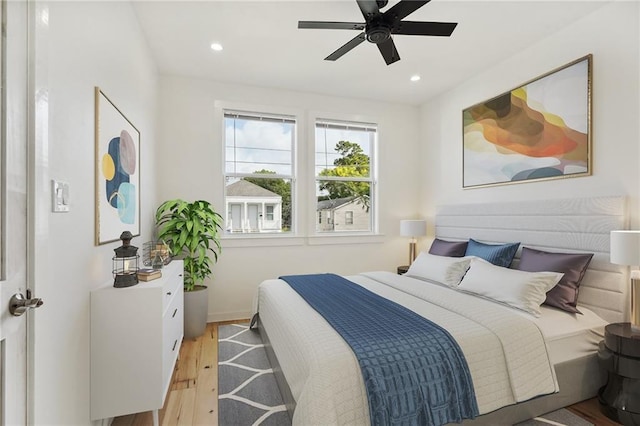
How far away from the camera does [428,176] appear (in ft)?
14.7

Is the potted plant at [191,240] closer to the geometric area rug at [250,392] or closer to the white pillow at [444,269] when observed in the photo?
the geometric area rug at [250,392]

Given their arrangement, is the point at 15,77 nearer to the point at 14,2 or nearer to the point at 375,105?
the point at 14,2

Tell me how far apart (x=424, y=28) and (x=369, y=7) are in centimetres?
44

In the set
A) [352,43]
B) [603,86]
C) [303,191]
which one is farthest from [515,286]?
[303,191]

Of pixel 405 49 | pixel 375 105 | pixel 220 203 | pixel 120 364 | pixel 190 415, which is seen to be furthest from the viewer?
pixel 375 105

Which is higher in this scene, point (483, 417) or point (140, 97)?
point (140, 97)

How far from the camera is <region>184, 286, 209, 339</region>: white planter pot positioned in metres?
3.17

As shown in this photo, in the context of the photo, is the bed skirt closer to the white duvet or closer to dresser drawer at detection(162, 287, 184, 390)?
the white duvet

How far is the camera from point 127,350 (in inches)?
67.9

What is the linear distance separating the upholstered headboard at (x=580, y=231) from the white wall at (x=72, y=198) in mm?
3219

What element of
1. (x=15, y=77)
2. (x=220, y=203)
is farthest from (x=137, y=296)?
(x=220, y=203)

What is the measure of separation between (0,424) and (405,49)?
3556mm

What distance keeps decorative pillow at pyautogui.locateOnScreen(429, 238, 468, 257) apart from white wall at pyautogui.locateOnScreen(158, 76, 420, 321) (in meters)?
0.85

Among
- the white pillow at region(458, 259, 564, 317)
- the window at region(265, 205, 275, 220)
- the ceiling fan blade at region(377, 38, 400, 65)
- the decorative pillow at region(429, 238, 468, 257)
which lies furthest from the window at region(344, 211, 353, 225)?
the ceiling fan blade at region(377, 38, 400, 65)
